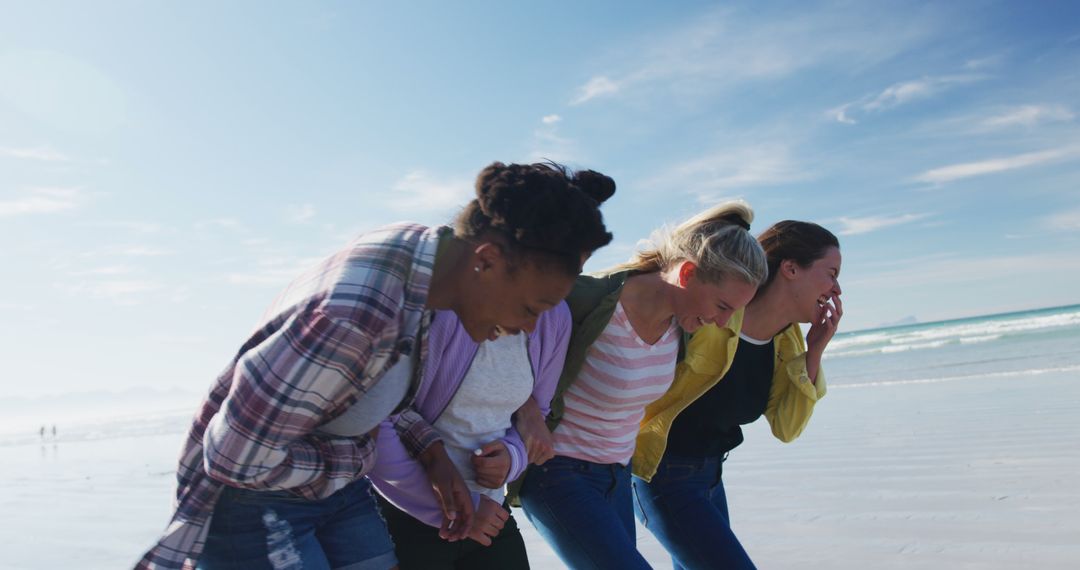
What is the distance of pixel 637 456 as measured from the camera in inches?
129

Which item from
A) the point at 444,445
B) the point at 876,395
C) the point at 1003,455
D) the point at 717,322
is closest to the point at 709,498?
the point at 717,322

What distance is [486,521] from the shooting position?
7.95 ft

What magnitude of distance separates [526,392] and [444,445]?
0.31 m

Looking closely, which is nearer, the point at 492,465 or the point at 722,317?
the point at 492,465

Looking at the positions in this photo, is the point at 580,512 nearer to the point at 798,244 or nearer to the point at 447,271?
the point at 447,271

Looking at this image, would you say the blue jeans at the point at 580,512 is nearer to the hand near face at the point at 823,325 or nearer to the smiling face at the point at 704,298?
the smiling face at the point at 704,298

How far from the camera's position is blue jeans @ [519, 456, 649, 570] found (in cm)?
264

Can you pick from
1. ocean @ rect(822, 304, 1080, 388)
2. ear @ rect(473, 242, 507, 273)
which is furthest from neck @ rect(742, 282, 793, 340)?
ocean @ rect(822, 304, 1080, 388)

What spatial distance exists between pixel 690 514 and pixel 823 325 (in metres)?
1.03

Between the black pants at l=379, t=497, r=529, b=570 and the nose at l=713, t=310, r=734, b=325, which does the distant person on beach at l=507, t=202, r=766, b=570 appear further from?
the black pants at l=379, t=497, r=529, b=570

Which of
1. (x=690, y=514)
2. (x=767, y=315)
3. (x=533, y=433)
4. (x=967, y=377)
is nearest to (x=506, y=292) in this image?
(x=533, y=433)

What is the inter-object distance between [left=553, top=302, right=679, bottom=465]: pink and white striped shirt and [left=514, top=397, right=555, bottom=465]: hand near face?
0.25m

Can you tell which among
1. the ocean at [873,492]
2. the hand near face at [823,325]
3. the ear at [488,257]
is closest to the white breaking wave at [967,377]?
the ocean at [873,492]

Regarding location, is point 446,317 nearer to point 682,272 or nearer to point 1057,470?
point 682,272
